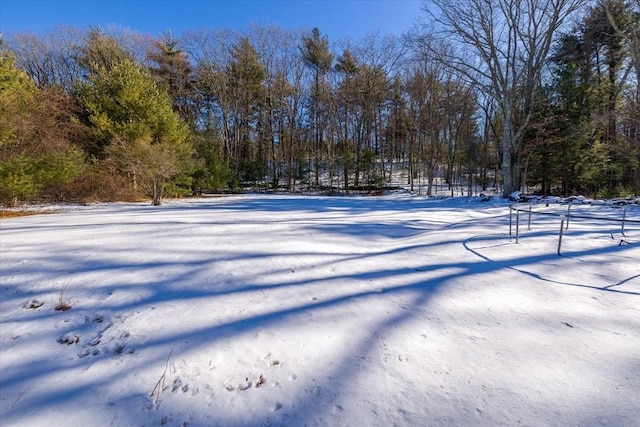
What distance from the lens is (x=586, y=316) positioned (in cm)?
252

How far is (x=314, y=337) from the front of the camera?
2.20 meters

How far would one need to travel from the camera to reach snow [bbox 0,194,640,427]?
1.59 meters

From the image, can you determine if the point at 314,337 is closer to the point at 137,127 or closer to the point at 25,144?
the point at 25,144

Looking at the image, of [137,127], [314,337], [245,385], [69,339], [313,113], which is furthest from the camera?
[313,113]

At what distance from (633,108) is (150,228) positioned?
1889 centimetres

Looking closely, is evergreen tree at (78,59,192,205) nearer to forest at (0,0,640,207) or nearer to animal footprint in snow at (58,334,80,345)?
forest at (0,0,640,207)

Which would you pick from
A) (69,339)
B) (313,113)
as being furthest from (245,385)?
(313,113)

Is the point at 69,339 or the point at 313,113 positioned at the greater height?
the point at 313,113

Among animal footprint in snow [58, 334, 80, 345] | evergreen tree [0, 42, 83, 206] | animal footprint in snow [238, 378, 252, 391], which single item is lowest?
animal footprint in snow [58, 334, 80, 345]

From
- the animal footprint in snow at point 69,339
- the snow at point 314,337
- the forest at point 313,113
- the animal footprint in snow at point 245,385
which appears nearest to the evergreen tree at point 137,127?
the forest at point 313,113

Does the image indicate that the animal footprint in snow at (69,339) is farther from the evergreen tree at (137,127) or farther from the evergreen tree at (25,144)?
the evergreen tree at (137,127)

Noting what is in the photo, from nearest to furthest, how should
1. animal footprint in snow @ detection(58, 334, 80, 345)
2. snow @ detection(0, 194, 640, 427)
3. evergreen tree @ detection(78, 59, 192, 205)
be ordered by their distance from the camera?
snow @ detection(0, 194, 640, 427) < animal footprint in snow @ detection(58, 334, 80, 345) < evergreen tree @ detection(78, 59, 192, 205)

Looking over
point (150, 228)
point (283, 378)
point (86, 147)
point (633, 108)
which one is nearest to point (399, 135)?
point (633, 108)

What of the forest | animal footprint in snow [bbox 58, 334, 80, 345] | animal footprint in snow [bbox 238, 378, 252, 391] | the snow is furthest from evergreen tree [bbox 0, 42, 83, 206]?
animal footprint in snow [bbox 238, 378, 252, 391]
